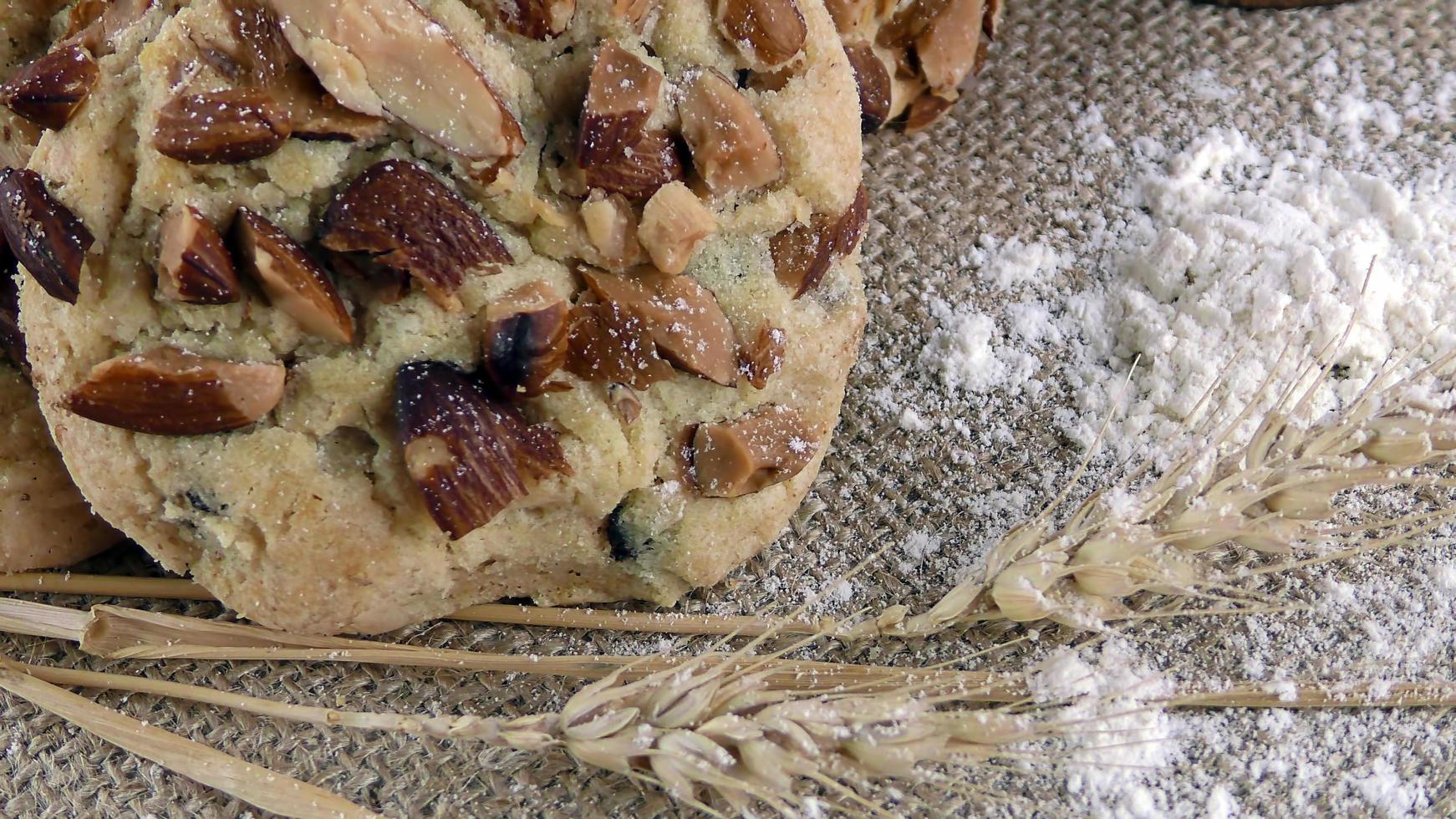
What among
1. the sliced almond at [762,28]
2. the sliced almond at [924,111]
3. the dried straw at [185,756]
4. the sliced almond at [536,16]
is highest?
the sliced almond at [536,16]

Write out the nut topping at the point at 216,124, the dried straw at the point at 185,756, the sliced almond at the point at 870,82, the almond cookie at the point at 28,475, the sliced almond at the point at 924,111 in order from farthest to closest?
the sliced almond at the point at 924,111 → the sliced almond at the point at 870,82 → the almond cookie at the point at 28,475 → the dried straw at the point at 185,756 → the nut topping at the point at 216,124

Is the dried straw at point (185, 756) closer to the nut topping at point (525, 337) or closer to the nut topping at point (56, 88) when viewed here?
the nut topping at point (525, 337)

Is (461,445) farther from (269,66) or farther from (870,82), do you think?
(870,82)

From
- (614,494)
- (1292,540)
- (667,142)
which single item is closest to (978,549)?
(1292,540)

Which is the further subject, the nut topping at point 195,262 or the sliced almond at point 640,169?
the sliced almond at point 640,169

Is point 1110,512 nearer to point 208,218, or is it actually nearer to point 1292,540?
point 1292,540

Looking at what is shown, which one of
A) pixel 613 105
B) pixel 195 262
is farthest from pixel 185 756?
pixel 613 105

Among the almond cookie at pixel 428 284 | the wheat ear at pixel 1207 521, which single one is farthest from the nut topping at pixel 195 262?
the wheat ear at pixel 1207 521
